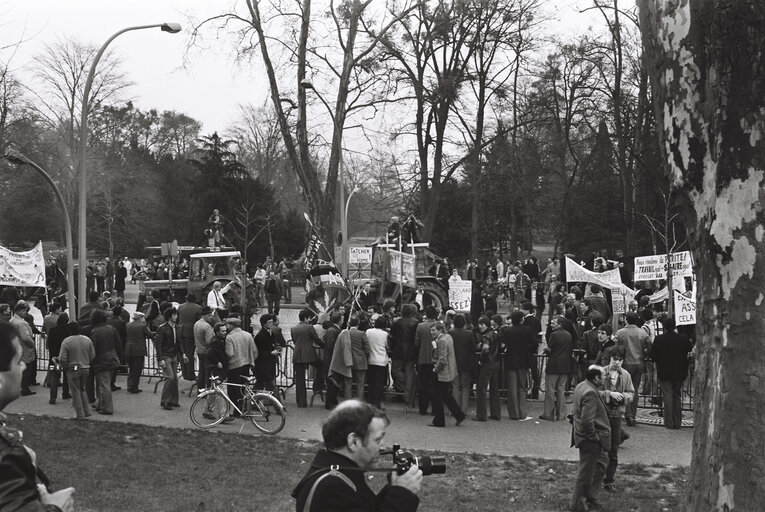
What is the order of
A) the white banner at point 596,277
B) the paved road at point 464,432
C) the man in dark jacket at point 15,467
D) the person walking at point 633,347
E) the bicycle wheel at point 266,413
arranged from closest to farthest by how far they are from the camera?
the man in dark jacket at point 15,467
the paved road at point 464,432
the bicycle wheel at point 266,413
the person walking at point 633,347
the white banner at point 596,277

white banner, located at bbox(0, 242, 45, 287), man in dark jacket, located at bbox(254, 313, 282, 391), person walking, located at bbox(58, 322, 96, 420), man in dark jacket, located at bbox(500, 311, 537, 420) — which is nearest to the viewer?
person walking, located at bbox(58, 322, 96, 420)

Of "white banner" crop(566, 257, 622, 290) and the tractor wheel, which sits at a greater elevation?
"white banner" crop(566, 257, 622, 290)

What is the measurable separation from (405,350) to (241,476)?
553 cm

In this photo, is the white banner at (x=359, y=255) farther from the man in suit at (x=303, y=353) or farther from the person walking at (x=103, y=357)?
the person walking at (x=103, y=357)

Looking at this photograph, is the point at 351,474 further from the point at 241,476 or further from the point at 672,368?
the point at 672,368

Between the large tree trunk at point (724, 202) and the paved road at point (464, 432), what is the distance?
19.5ft

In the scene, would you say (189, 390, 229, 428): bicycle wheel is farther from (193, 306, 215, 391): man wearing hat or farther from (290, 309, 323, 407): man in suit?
(290, 309, 323, 407): man in suit

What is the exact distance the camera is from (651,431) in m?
13.3

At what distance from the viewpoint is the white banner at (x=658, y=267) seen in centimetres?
1908

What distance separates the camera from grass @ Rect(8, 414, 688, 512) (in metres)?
9.07

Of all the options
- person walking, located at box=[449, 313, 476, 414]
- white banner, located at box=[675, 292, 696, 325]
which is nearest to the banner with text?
person walking, located at box=[449, 313, 476, 414]

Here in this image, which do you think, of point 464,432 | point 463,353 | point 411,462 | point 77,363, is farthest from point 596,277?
point 411,462

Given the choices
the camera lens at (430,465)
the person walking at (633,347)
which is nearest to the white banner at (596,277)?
the person walking at (633,347)

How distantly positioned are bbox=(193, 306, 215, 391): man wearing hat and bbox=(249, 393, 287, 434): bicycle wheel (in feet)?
7.97
